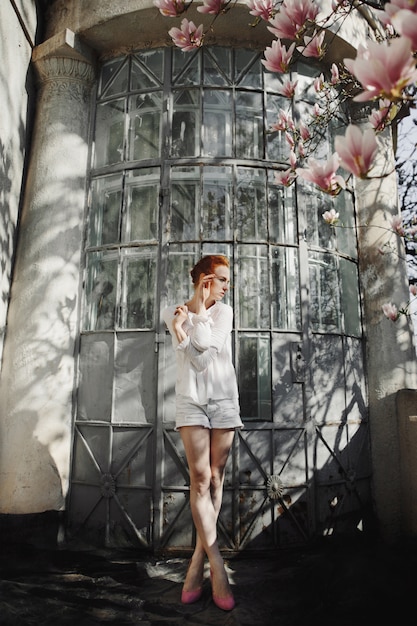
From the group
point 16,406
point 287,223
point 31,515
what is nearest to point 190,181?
point 287,223

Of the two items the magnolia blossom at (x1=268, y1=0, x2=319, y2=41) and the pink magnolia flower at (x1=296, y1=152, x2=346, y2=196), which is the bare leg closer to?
the pink magnolia flower at (x1=296, y1=152, x2=346, y2=196)

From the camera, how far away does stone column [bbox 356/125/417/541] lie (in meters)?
4.52

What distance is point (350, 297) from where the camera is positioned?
4852mm

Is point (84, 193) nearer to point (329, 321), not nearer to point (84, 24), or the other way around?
point (84, 24)

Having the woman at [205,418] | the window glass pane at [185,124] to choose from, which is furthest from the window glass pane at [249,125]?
the woman at [205,418]

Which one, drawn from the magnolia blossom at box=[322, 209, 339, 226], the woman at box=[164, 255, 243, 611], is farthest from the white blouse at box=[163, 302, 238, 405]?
the magnolia blossom at box=[322, 209, 339, 226]

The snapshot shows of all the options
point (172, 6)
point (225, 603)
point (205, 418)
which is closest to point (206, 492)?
point (205, 418)

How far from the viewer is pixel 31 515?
13.2 ft

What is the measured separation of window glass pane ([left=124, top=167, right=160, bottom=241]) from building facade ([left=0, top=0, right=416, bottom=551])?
0.02m

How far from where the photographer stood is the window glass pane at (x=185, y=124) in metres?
4.61

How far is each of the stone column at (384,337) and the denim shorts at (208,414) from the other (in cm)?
229

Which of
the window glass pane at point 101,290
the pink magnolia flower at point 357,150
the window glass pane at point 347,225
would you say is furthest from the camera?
the window glass pane at point 347,225

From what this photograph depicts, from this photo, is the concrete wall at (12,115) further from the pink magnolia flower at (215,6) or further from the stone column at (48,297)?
the pink magnolia flower at (215,6)

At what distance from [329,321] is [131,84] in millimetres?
3139
